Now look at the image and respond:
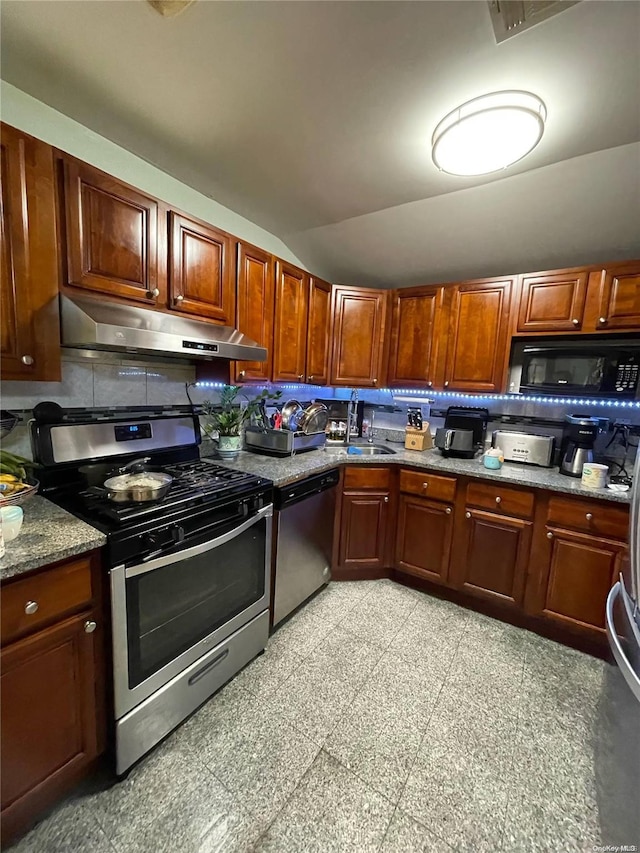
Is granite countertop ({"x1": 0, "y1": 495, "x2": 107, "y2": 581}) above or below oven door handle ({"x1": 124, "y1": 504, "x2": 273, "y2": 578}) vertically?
above

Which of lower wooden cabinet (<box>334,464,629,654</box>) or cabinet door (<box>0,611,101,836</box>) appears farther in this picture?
lower wooden cabinet (<box>334,464,629,654</box>)

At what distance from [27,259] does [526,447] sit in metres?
2.88

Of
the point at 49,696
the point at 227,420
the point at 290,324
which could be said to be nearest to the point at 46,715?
the point at 49,696

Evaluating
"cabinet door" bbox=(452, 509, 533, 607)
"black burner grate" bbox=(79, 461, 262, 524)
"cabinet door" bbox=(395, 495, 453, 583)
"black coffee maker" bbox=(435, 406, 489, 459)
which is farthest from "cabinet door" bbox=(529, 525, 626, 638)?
"black burner grate" bbox=(79, 461, 262, 524)

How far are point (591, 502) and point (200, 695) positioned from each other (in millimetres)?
2239

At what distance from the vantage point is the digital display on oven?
1762 millimetres

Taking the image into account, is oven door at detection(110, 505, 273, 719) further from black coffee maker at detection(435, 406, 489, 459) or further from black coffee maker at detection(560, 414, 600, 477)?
black coffee maker at detection(560, 414, 600, 477)

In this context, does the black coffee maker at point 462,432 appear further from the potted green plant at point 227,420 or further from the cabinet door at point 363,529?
the potted green plant at point 227,420

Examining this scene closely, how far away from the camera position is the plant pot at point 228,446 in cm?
220

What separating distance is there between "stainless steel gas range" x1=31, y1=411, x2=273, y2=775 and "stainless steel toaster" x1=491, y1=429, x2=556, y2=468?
1767 mm

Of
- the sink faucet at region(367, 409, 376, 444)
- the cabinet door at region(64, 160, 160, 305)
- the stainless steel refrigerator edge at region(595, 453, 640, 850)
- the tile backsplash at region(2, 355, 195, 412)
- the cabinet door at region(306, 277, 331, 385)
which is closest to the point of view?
the stainless steel refrigerator edge at region(595, 453, 640, 850)

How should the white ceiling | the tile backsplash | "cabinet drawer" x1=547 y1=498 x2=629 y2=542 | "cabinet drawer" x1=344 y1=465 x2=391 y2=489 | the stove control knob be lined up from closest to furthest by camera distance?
1. the white ceiling
2. the stove control knob
3. the tile backsplash
4. "cabinet drawer" x1=547 y1=498 x2=629 y2=542
5. "cabinet drawer" x1=344 y1=465 x2=391 y2=489

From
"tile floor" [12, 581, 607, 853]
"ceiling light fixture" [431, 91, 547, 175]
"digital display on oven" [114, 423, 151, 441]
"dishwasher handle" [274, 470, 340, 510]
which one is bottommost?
"tile floor" [12, 581, 607, 853]

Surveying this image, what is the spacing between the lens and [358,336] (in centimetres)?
286
